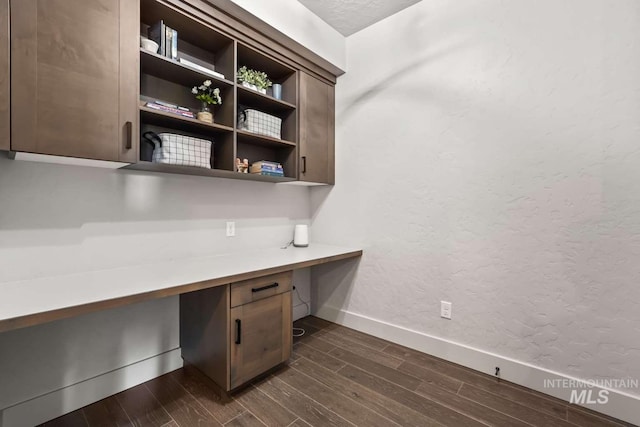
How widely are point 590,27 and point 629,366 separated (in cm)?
184

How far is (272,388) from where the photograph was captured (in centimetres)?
175

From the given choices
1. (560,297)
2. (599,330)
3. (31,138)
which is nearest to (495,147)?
(560,297)

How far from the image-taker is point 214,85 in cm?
196

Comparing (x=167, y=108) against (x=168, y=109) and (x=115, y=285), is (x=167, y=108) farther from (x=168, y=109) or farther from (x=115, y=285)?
(x=115, y=285)

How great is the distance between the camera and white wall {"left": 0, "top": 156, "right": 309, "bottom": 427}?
1392mm

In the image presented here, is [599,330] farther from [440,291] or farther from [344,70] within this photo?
[344,70]

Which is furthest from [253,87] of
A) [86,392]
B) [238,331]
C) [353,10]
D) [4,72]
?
[86,392]

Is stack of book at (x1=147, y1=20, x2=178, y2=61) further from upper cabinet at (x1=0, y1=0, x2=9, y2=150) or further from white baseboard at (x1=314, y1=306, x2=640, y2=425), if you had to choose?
white baseboard at (x1=314, y1=306, x2=640, y2=425)

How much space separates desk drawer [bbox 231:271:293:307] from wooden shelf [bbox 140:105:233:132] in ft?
3.27

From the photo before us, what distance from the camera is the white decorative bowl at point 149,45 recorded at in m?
1.57

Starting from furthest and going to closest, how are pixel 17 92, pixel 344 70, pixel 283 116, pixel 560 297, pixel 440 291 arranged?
1. pixel 344 70
2. pixel 283 116
3. pixel 440 291
4. pixel 560 297
5. pixel 17 92

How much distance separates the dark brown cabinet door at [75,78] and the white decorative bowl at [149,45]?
0.13 m

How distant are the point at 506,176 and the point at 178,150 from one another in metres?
2.05

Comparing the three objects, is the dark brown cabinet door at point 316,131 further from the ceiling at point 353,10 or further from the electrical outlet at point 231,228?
the electrical outlet at point 231,228
